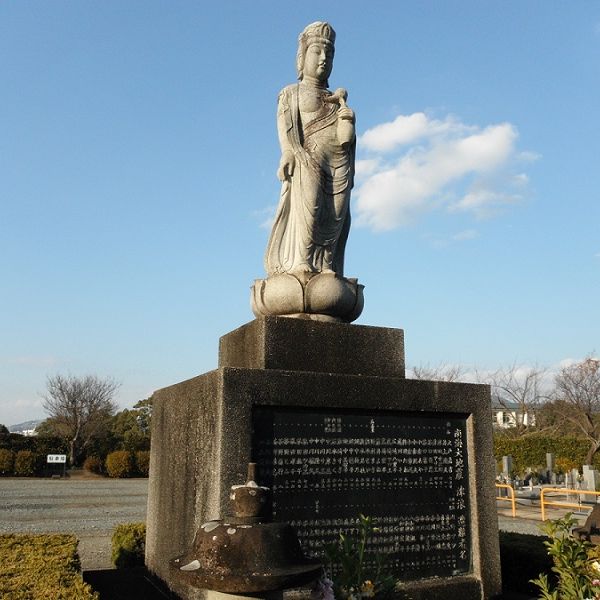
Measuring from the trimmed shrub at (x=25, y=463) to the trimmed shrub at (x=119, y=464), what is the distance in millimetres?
3059

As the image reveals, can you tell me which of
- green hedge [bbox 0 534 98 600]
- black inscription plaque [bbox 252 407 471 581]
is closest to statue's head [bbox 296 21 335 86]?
black inscription plaque [bbox 252 407 471 581]

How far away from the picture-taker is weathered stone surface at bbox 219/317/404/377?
4.60 metres

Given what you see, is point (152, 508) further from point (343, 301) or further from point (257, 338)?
point (343, 301)

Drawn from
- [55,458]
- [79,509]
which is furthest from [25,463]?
[79,509]

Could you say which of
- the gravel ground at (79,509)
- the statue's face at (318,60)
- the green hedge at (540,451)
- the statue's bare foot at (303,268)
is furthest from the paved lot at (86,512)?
the green hedge at (540,451)

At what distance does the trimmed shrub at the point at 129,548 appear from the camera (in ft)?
22.1

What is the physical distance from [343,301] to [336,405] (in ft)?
3.00

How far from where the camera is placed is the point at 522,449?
27.1 m

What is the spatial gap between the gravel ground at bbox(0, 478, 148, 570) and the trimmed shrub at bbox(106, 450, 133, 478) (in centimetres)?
226

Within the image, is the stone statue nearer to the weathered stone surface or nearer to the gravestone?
the gravestone

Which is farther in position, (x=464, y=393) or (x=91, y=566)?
(x=91, y=566)

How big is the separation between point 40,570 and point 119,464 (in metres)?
22.7

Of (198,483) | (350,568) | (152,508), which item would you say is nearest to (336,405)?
(198,483)

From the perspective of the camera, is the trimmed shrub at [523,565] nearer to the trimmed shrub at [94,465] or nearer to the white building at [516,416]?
the trimmed shrub at [94,465]
